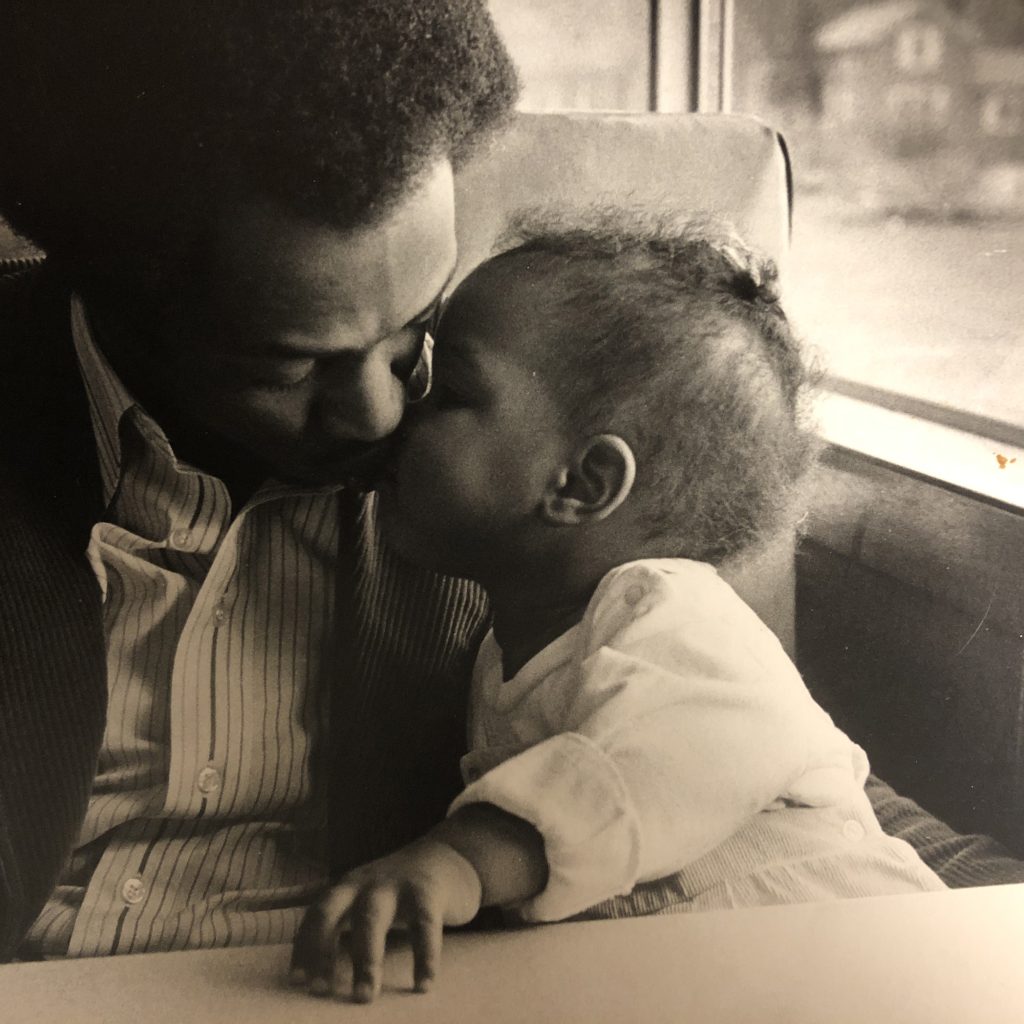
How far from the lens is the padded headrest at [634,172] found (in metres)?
0.73

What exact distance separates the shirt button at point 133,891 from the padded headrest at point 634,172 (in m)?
0.48

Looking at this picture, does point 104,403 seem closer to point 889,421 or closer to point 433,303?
point 433,303

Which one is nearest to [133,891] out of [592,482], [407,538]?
[407,538]

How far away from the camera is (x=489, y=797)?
72cm

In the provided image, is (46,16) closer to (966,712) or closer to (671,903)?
(671,903)

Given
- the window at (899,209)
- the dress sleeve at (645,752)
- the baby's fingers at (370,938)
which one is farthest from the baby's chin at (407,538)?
the window at (899,209)

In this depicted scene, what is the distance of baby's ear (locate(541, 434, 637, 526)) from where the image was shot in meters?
0.74

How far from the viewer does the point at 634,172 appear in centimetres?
78

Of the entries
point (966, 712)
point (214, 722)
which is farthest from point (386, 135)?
point (966, 712)

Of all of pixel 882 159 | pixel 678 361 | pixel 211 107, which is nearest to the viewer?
pixel 211 107

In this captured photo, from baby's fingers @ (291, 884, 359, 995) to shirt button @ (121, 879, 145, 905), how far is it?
12 centimetres

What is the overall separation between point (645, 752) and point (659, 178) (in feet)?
1.40

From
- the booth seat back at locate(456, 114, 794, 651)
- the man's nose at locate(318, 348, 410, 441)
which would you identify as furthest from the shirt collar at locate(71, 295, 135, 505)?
the booth seat back at locate(456, 114, 794, 651)

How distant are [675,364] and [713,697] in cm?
24
